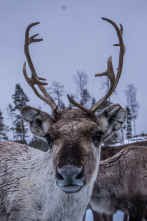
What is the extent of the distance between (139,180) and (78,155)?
5062mm

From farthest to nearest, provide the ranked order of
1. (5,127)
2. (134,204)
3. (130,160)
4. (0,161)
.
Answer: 1. (5,127)
2. (130,160)
3. (134,204)
4. (0,161)

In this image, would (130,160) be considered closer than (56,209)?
No

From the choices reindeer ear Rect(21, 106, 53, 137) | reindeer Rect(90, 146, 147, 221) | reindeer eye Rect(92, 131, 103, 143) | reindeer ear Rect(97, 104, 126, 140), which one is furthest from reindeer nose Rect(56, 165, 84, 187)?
reindeer Rect(90, 146, 147, 221)

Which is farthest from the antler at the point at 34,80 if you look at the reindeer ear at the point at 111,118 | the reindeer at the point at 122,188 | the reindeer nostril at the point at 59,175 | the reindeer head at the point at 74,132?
the reindeer at the point at 122,188

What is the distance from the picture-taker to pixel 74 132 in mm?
3529

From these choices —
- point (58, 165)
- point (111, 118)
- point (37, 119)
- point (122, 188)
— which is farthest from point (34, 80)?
point (122, 188)

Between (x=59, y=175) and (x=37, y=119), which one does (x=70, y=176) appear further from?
(x=37, y=119)

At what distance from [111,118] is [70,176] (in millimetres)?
1629

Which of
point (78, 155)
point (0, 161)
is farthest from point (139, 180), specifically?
point (78, 155)

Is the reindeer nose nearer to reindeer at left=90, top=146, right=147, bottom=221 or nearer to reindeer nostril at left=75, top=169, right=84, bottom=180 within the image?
reindeer nostril at left=75, top=169, right=84, bottom=180

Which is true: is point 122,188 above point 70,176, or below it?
below

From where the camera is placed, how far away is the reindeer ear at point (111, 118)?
426cm

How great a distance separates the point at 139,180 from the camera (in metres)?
7.75

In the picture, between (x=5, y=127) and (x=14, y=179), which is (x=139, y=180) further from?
(x=5, y=127)
